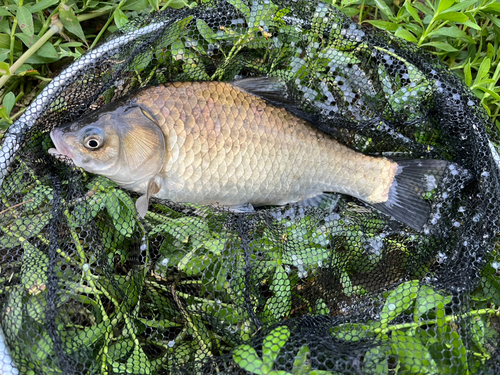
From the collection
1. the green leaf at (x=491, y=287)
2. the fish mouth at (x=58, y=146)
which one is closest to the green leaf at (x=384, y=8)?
the green leaf at (x=491, y=287)

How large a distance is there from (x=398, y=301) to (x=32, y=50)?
210 cm

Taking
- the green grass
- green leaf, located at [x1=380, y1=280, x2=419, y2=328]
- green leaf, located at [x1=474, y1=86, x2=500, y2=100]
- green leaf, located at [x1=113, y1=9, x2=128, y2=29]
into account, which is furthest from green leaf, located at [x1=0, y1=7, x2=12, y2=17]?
green leaf, located at [x1=474, y1=86, x2=500, y2=100]

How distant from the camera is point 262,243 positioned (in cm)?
169

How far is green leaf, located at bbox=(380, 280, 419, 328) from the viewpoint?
1461 mm

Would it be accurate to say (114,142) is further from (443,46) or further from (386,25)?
(443,46)

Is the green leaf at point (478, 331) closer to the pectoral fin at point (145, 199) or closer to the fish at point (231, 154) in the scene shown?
the fish at point (231, 154)

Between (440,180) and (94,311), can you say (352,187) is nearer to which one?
(440,180)

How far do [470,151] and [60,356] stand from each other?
1.86m

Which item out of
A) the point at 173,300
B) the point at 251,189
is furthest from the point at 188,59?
the point at 173,300

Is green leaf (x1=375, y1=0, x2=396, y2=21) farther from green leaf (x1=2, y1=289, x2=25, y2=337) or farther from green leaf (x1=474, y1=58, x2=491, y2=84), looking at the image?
green leaf (x1=2, y1=289, x2=25, y2=337)

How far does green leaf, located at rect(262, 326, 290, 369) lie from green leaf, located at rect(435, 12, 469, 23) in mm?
1568

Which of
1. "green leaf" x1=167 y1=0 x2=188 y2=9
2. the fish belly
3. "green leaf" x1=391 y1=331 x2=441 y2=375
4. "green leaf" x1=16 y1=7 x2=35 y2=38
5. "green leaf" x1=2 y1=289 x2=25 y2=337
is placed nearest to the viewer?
"green leaf" x1=391 y1=331 x2=441 y2=375

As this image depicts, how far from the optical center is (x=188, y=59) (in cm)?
188

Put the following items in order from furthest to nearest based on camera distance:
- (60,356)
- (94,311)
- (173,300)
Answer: (173,300), (94,311), (60,356)
